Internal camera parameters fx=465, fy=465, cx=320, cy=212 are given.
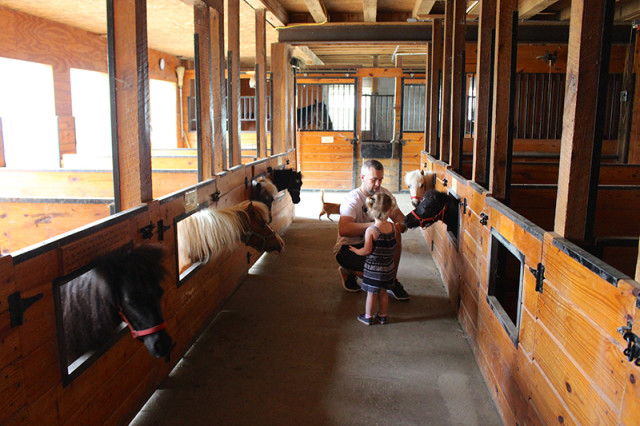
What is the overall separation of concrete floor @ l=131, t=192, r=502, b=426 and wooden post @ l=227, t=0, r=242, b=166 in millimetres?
1152

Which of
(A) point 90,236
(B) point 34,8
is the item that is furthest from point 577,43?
(B) point 34,8

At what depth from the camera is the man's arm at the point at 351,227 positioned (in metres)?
3.22

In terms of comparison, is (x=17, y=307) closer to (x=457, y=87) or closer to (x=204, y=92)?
(x=204, y=92)

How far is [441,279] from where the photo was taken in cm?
402

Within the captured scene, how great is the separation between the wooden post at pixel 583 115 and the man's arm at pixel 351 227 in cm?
171

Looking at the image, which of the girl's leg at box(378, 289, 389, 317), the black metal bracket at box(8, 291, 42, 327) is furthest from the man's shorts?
the black metal bracket at box(8, 291, 42, 327)

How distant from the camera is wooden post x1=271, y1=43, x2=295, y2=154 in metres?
5.88

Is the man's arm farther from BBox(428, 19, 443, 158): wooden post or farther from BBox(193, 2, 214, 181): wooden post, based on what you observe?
BBox(428, 19, 443, 158): wooden post

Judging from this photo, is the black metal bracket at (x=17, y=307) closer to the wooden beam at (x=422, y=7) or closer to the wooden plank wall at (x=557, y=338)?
the wooden plank wall at (x=557, y=338)

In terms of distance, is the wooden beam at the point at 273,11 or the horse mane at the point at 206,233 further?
the wooden beam at the point at 273,11

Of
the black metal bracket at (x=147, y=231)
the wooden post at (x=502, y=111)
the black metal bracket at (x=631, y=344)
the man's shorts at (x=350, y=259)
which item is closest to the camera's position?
→ the black metal bracket at (x=631, y=344)

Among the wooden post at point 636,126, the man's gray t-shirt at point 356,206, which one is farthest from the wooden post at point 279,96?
the wooden post at point 636,126

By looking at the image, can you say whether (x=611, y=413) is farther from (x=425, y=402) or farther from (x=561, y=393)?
(x=425, y=402)

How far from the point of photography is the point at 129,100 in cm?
206
